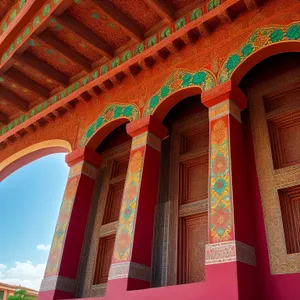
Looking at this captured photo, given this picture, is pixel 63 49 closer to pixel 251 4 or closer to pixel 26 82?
pixel 26 82

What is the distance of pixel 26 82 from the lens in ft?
25.0

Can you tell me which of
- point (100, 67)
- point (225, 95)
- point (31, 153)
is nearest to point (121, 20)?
point (100, 67)

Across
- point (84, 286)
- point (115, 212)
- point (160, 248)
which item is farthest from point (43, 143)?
point (160, 248)

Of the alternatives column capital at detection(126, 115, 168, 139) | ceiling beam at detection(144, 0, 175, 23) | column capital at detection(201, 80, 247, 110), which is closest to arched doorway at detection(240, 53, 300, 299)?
column capital at detection(201, 80, 247, 110)

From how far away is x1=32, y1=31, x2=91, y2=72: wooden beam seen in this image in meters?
6.47

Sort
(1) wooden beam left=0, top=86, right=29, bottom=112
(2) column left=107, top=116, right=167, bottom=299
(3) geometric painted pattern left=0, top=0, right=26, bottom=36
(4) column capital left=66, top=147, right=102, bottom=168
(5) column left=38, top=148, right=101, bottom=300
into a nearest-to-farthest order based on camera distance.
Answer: (2) column left=107, top=116, right=167, bottom=299
(5) column left=38, top=148, right=101, bottom=300
(3) geometric painted pattern left=0, top=0, right=26, bottom=36
(4) column capital left=66, top=147, right=102, bottom=168
(1) wooden beam left=0, top=86, right=29, bottom=112

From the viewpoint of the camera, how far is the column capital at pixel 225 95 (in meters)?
4.89

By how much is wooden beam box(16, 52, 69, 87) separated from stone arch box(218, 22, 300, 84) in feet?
11.9

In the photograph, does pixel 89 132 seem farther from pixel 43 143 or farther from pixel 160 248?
pixel 160 248

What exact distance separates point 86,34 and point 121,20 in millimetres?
738

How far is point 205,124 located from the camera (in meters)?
6.08

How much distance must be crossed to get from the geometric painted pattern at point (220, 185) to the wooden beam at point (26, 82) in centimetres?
438

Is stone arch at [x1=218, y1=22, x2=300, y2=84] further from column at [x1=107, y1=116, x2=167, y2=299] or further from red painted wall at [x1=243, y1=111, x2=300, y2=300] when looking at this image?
column at [x1=107, y1=116, x2=167, y2=299]

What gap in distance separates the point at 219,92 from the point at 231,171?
Result: 1212mm
